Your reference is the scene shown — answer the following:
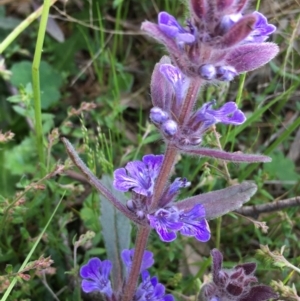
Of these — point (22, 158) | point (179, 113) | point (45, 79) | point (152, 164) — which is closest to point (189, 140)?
point (179, 113)

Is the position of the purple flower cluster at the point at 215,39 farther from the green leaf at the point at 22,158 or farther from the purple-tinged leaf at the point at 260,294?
the green leaf at the point at 22,158

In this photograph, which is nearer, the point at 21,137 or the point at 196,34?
the point at 196,34

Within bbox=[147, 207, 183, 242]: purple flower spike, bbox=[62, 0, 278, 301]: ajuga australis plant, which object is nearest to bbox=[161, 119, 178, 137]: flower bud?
bbox=[62, 0, 278, 301]: ajuga australis plant

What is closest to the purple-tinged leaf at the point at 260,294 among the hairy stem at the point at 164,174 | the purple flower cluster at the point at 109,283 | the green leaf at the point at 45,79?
the purple flower cluster at the point at 109,283

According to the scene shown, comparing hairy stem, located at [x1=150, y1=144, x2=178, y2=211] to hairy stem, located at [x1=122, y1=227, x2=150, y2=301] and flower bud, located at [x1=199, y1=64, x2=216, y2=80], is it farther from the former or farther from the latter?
flower bud, located at [x1=199, y1=64, x2=216, y2=80]

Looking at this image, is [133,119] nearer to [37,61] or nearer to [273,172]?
[273,172]

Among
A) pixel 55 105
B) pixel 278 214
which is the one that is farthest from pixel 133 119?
pixel 278 214

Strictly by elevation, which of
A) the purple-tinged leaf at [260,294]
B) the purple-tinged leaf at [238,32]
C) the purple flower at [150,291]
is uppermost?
the purple-tinged leaf at [238,32]
